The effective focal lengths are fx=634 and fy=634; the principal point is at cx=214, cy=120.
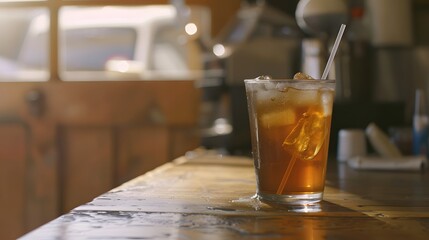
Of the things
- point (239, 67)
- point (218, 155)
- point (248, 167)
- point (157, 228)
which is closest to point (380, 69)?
point (239, 67)

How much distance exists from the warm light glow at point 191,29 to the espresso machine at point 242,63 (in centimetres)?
25

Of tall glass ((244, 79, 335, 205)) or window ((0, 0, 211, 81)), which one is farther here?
window ((0, 0, 211, 81))

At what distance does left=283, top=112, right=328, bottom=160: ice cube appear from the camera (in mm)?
907

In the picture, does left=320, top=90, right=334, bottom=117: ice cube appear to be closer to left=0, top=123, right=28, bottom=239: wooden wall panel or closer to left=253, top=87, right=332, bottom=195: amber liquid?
left=253, top=87, right=332, bottom=195: amber liquid

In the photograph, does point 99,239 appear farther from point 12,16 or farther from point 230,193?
point 12,16

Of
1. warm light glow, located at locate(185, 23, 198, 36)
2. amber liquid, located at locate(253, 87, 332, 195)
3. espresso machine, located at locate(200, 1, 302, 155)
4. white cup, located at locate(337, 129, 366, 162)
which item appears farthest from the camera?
warm light glow, located at locate(185, 23, 198, 36)

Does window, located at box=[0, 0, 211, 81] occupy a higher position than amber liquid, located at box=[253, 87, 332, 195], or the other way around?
window, located at box=[0, 0, 211, 81]

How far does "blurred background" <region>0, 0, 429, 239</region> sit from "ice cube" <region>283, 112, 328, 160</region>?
36.5 inches

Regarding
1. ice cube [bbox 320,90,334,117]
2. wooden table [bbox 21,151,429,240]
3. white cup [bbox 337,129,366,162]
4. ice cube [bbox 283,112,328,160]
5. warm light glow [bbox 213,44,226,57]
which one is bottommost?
wooden table [bbox 21,151,429,240]

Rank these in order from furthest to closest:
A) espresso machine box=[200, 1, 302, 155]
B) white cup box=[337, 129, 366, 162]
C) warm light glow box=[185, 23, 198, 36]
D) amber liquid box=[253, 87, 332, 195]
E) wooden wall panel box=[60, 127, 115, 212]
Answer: wooden wall panel box=[60, 127, 115, 212]
warm light glow box=[185, 23, 198, 36]
espresso machine box=[200, 1, 302, 155]
white cup box=[337, 129, 366, 162]
amber liquid box=[253, 87, 332, 195]

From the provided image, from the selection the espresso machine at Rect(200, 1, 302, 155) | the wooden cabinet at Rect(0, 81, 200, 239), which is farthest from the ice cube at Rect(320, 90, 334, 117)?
the wooden cabinet at Rect(0, 81, 200, 239)

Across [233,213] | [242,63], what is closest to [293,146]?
[233,213]

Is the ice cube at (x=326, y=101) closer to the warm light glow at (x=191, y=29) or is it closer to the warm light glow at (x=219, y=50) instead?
the warm light glow at (x=219, y=50)

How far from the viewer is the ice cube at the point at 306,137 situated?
0.91 m
